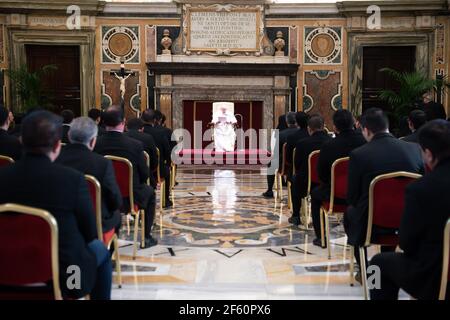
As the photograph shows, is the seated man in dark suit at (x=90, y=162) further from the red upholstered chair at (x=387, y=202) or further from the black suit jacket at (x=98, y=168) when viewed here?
the red upholstered chair at (x=387, y=202)

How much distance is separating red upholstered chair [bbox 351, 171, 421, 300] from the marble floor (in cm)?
55

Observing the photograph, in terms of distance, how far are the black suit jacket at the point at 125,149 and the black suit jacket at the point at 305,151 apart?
70.8 inches

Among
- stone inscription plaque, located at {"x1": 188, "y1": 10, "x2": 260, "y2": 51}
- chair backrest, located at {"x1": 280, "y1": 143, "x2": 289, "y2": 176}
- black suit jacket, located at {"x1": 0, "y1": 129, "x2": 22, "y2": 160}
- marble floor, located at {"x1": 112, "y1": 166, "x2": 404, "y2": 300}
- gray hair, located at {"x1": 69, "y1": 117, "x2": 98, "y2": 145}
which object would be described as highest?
stone inscription plaque, located at {"x1": 188, "y1": 10, "x2": 260, "y2": 51}

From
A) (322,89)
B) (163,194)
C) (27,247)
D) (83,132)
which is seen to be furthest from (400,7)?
(27,247)

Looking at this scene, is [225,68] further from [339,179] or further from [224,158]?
[339,179]

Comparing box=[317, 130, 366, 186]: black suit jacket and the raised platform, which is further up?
box=[317, 130, 366, 186]: black suit jacket

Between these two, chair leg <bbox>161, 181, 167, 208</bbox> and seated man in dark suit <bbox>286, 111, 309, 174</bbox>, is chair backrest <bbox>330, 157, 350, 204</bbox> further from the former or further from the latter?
chair leg <bbox>161, 181, 167, 208</bbox>

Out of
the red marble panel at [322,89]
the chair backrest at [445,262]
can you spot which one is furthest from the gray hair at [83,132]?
the red marble panel at [322,89]

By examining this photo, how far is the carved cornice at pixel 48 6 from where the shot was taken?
42.4 feet

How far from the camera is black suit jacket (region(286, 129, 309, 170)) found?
22.9 feet

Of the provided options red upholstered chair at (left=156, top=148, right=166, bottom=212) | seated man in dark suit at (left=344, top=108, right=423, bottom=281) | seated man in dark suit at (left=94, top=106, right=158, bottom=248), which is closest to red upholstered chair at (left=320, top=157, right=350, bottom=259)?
seated man in dark suit at (left=344, top=108, right=423, bottom=281)

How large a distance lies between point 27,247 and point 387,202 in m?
2.19

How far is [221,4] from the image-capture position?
13.6 m
